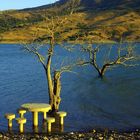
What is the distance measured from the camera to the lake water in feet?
97.2

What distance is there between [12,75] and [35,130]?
36.8 meters

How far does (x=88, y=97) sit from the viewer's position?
40406mm

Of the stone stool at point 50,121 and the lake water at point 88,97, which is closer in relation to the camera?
the stone stool at point 50,121

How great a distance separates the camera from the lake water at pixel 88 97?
97.2 feet

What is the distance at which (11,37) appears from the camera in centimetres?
19375

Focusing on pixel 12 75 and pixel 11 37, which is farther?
pixel 11 37

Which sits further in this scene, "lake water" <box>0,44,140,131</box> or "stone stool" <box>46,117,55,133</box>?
"lake water" <box>0,44,140,131</box>

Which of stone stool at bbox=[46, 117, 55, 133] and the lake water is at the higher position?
stone stool at bbox=[46, 117, 55, 133]

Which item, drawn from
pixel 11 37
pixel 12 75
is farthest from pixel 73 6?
pixel 11 37

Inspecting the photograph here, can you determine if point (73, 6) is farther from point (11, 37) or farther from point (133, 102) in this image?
point (11, 37)

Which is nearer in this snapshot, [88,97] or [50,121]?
[50,121]

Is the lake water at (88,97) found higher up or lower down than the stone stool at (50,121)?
lower down

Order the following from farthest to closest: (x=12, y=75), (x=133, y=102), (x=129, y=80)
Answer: (x=12, y=75) < (x=129, y=80) < (x=133, y=102)

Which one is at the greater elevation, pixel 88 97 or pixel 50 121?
pixel 50 121
